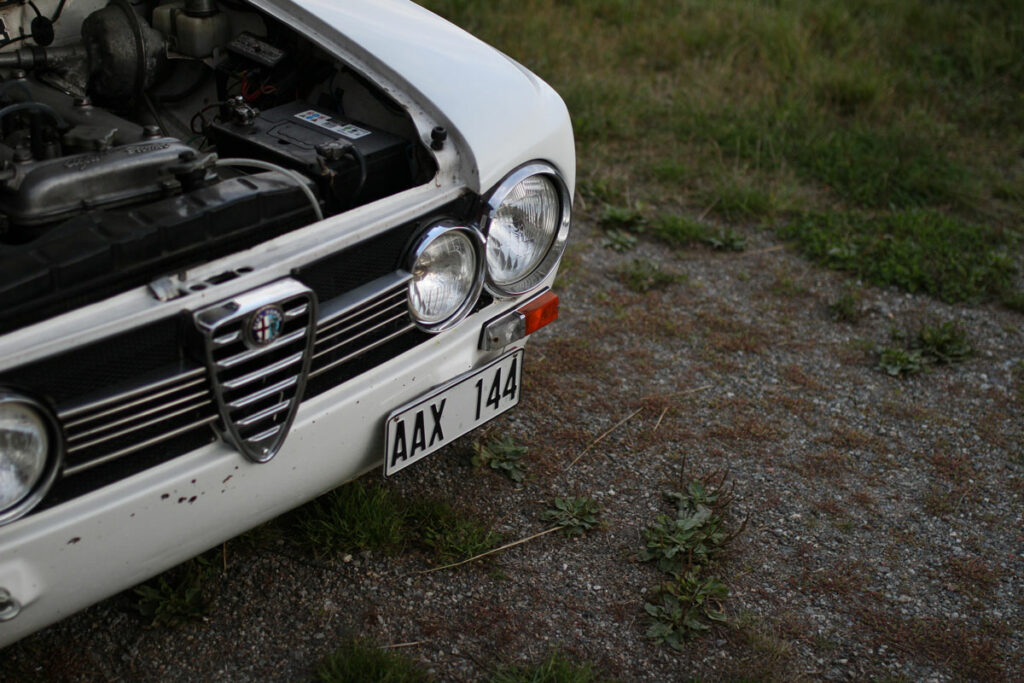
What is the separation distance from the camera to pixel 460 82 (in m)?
2.23

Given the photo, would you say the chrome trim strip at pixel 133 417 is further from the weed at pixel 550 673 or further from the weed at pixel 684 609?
the weed at pixel 684 609

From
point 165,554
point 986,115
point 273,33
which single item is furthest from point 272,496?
point 986,115

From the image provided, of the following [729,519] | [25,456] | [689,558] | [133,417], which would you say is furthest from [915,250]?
[25,456]

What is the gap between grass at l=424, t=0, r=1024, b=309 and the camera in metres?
4.11

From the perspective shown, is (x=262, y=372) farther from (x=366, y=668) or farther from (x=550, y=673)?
(x=550, y=673)

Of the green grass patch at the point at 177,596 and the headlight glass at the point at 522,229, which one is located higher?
the headlight glass at the point at 522,229

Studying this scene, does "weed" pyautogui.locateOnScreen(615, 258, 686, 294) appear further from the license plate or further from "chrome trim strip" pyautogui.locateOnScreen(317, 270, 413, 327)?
"chrome trim strip" pyautogui.locateOnScreen(317, 270, 413, 327)

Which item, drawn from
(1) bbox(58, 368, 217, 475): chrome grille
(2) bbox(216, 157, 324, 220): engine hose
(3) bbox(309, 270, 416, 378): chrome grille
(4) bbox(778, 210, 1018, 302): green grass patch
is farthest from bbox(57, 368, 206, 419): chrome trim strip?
(4) bbox(778, 210, 1018, 302): green grass patch

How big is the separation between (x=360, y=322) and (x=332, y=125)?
1.97 feet

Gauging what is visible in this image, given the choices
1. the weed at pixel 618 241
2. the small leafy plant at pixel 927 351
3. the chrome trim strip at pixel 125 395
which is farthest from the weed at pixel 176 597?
the small leafy plant at pixel 927 351

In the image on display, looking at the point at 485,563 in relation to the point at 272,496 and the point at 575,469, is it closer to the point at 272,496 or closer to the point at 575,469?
the point at 575,469

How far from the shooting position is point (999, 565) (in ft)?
8.34

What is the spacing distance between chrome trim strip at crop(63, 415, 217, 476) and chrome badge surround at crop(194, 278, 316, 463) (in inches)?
1.7

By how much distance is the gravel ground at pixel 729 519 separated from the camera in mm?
2186
